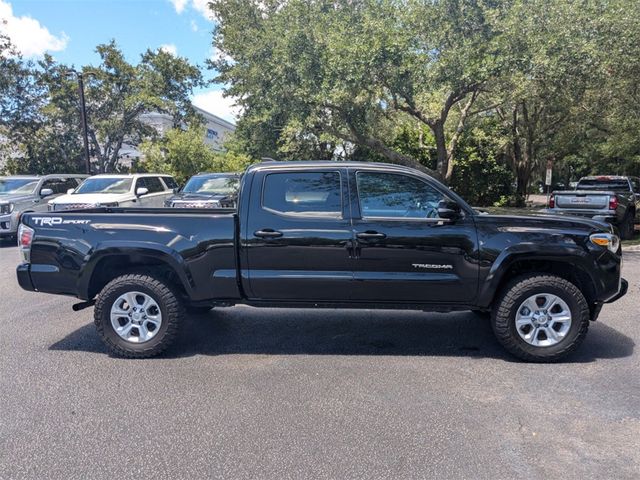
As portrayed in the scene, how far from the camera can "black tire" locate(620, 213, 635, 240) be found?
1296 centimetres

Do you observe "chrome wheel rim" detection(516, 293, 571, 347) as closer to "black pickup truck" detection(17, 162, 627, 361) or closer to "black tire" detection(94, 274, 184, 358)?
"black pickup truck" detection(17, 162, 627, 361)

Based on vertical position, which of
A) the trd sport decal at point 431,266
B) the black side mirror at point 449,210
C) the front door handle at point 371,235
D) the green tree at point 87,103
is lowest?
the trd sport decal at point 431,266

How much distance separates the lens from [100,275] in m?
5.16

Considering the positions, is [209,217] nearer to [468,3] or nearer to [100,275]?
[100,275]

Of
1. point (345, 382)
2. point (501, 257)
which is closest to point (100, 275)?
point (345, 382)

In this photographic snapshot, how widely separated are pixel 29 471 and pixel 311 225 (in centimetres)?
285

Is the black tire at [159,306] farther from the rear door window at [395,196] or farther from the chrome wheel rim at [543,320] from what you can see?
the chrome wheel rim at [543,320]

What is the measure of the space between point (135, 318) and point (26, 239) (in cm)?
133

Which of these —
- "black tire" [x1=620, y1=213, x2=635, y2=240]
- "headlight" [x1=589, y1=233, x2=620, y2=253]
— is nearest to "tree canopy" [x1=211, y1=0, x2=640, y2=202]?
"black tire" [x1=620, y1=213, x2=635, y2=240]

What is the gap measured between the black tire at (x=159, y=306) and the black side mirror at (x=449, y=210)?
2667 mm

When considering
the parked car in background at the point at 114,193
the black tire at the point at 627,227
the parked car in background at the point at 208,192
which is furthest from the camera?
the black tire at the point at 627,227

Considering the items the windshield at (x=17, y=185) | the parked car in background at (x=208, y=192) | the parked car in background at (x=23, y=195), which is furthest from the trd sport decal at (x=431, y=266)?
the windshield at (x=17, y=185)

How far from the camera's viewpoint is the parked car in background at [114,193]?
1247 cm

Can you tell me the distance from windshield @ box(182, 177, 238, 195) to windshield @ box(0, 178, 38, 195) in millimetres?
4511
